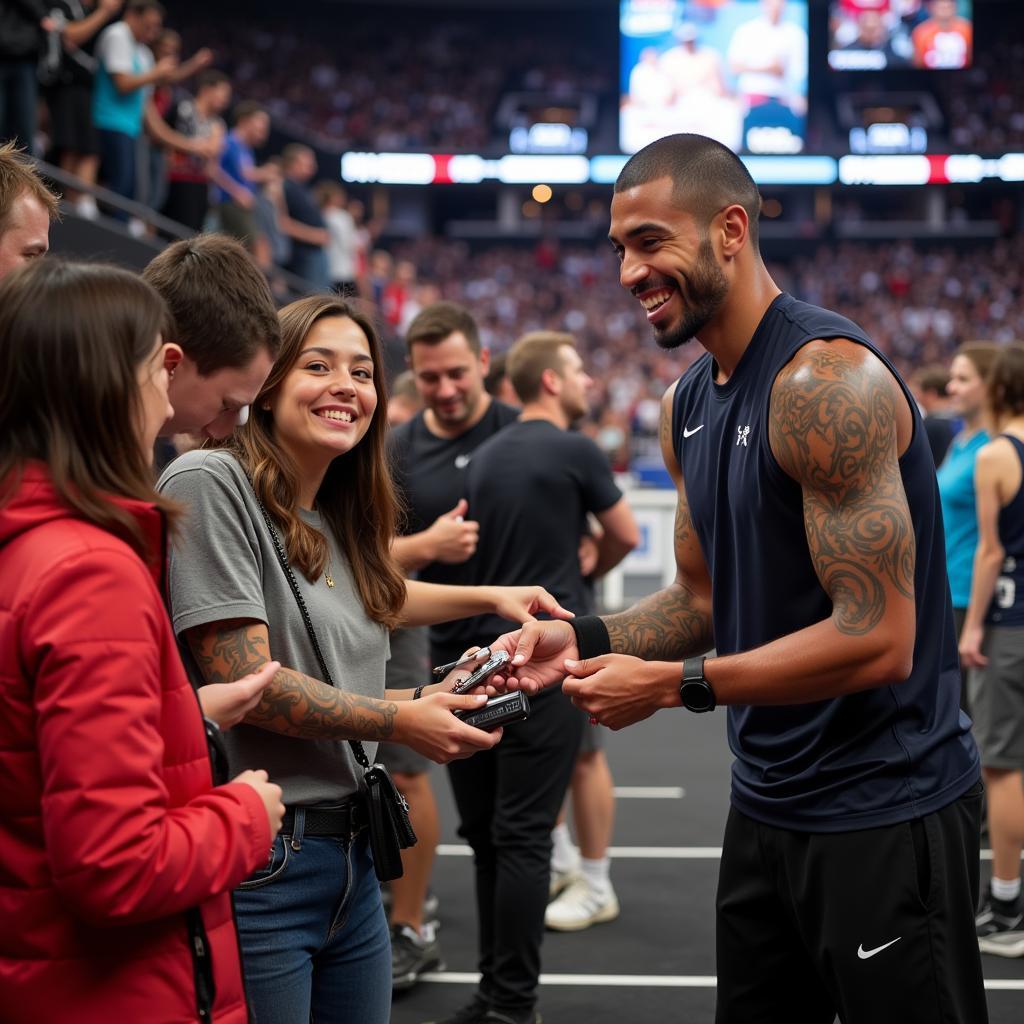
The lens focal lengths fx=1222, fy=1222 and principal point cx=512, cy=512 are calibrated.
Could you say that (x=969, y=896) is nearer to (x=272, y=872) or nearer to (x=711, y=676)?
(x=711, y=676)

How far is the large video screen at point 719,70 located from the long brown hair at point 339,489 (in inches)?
1237

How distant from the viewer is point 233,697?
1.92 m

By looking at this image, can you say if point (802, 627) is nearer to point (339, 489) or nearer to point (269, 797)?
point (339, 489)

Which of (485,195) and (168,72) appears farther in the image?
(485,195)

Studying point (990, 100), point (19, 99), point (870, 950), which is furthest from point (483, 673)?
point (990, 100)

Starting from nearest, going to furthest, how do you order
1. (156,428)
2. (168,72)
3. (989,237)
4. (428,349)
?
(156,428)
(428,349)
(168,72)
(989,237)

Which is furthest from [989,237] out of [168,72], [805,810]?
[805,810]

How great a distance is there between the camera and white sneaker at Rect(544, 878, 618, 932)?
5.17m

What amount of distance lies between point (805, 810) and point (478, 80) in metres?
36.6

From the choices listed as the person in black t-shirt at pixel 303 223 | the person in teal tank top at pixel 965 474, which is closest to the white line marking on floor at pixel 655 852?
the person in teal tank top at pixel 965 474

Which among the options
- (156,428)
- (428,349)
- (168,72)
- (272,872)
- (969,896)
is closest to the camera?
(156,428)

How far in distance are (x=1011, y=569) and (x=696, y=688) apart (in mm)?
3186

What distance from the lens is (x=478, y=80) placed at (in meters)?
36.4

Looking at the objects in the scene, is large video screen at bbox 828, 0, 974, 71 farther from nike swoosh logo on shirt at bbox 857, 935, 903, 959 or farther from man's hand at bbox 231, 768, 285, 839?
man's hand at bbox 231, 768, 285, 839
